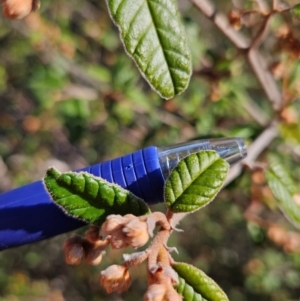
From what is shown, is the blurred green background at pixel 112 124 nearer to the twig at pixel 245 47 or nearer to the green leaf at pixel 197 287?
the twig at pixel 245 47

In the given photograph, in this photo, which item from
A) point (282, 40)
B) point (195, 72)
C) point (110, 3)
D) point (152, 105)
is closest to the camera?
point (110, 3)

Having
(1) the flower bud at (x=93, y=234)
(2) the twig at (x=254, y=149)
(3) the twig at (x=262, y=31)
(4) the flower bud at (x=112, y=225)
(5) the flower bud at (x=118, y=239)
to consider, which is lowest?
(2) the twig at (x=254, y=149)

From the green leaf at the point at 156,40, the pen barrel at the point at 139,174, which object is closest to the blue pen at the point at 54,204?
the pen barrel at the point at 139,174

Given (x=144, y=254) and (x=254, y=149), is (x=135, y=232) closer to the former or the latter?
(x=144, y=254)

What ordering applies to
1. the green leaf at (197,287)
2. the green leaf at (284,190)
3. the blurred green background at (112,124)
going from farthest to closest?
the blurred green background at (112,124) → the green leaf at (284,190) → the green leaf at (197,287)

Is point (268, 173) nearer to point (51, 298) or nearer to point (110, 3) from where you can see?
point (110, 3)

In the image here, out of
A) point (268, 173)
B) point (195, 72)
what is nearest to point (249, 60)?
point (268, 173)

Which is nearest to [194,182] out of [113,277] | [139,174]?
[139,174]
